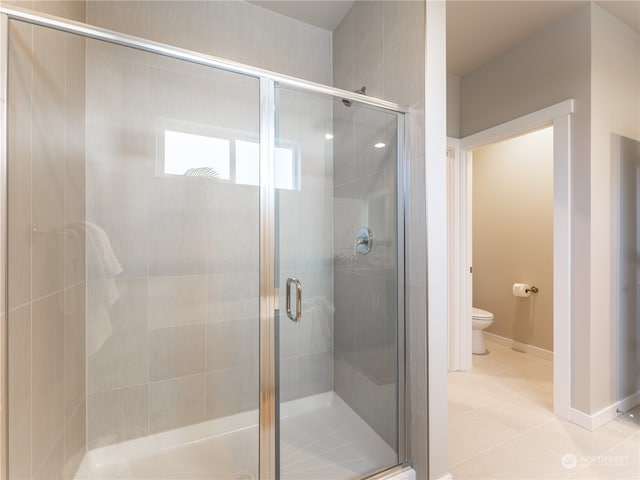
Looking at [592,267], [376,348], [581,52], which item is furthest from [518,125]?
[376,348]

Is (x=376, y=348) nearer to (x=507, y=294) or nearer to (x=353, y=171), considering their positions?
(x=353, y=171)

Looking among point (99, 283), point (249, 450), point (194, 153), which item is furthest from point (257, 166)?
point (249, 450)

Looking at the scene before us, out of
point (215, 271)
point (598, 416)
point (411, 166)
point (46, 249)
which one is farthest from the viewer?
point (598, 416)

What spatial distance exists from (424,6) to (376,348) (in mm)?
1670

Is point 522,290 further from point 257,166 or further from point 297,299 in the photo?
point 257,166

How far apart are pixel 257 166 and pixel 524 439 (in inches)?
84.2

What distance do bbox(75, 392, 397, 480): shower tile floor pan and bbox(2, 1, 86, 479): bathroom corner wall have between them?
22cm

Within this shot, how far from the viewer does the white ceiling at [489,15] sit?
1961mm

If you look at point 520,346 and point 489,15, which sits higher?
point 489,15

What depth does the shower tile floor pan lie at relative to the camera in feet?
4.59

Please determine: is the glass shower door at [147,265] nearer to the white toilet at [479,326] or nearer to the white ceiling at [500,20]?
the white ceiling at [500,20]

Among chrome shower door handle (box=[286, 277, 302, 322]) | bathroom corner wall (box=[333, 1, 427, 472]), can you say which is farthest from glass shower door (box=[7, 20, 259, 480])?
bathroom corner wall (box=[333, 1, 427, 472])

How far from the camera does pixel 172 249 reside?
5.56 ft

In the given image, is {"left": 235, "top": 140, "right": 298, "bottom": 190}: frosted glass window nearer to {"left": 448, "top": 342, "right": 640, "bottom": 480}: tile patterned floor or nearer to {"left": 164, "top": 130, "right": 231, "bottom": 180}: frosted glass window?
{"left": 164, "top": 130, "right": 231, "bottom": 180}: frosted glass window
